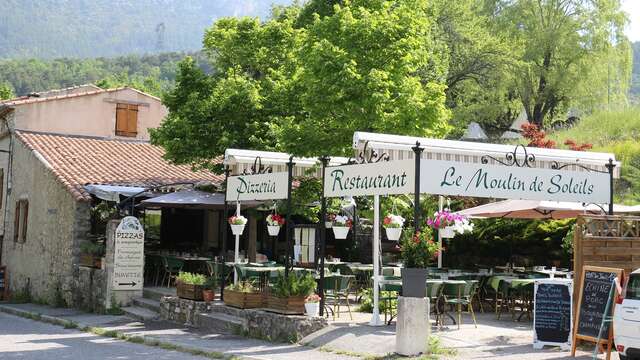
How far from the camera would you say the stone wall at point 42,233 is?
21.7 m

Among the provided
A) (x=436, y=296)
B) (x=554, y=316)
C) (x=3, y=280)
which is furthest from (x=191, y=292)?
(x=3, y=280)

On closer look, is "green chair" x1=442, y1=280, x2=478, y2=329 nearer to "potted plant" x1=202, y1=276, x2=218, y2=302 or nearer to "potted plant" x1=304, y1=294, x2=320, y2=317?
"potted plant" x1=304, y1=294, x2=320, y2=317

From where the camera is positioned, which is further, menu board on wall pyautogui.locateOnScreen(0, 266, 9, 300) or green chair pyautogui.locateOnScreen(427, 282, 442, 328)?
menu board on wall pyautogui.locateOnScreen(0, 266, 9, 300)

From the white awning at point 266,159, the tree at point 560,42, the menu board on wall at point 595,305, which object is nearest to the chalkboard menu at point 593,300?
the menu board on wall at point 595,305

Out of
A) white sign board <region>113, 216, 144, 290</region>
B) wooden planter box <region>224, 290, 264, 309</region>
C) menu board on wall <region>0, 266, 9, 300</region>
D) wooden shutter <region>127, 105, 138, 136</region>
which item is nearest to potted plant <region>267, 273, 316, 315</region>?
wooden planter box <region>224, 290, 264, 309</region>

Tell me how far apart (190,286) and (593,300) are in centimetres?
855

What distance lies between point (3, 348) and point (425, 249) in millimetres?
7280

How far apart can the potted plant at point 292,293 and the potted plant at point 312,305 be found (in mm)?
71

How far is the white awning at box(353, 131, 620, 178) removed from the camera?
1252 centimetres

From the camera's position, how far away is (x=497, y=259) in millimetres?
20359

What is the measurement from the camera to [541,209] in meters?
15.8

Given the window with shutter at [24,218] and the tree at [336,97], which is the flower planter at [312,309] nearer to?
the tree at [336,97]

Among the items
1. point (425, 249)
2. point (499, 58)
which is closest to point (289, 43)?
point (425, 249)

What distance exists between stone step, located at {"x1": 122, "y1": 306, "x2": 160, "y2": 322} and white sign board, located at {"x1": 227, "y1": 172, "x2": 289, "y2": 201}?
3.29m
